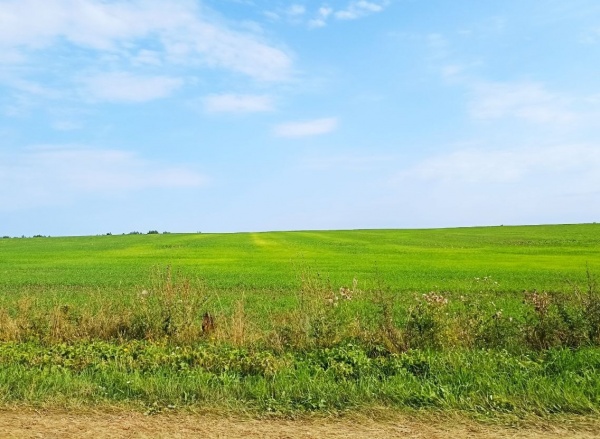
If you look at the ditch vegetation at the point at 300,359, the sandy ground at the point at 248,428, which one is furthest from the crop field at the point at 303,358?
the sandy ground at the point at 248,428

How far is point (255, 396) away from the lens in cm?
689

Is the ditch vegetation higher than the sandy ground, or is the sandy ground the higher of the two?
the ditch vegetation

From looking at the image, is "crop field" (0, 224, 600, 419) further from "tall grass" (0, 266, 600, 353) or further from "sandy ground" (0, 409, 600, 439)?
"sandy ground" (0, 409, 600, 439)

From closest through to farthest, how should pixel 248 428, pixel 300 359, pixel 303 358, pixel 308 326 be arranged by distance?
pixel 248 428
pixel 300 359
pixel 303 358
pixel 308 326

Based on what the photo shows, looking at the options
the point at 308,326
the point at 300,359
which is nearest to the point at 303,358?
the point at 300,359

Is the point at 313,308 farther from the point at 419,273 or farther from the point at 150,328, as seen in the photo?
the point at 419,273

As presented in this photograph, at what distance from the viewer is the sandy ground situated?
5742mm

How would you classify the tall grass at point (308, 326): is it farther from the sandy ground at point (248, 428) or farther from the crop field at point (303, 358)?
the sandy ground at point (248, 428)

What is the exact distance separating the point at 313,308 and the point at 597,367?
15.0ft

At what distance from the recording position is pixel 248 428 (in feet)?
19.6

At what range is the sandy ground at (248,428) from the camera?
5.74 m

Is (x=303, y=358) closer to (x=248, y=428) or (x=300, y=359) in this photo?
(x=300, y=359)

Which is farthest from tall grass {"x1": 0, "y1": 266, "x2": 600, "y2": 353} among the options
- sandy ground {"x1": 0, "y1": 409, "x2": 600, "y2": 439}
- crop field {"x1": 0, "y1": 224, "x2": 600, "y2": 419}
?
sandy ground {"x1": 0, "y1": 409, "x2": 600, "y2": 439}

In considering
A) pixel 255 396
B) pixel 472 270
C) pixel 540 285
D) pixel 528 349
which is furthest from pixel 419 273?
pixel 255 396
